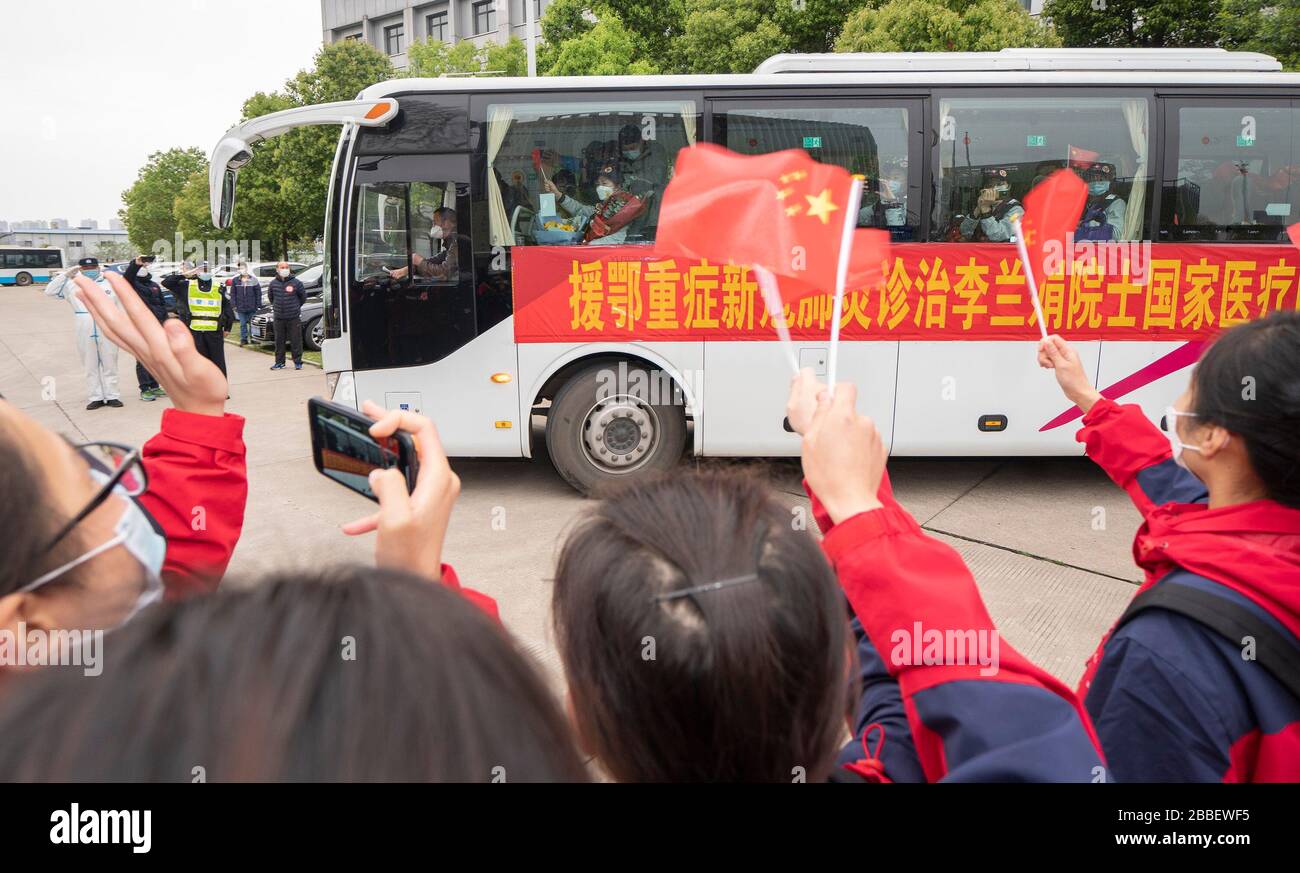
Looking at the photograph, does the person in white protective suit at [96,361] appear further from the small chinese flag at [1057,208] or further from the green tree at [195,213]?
the green tree at [195,213]

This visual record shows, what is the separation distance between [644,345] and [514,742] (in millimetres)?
5753

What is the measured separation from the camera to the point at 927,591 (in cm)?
116

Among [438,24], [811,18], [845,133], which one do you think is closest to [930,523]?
[845,133]

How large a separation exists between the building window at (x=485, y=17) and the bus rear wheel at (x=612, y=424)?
143ft

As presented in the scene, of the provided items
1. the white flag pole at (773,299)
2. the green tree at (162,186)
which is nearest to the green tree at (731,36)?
the white flag pole at (773,299)

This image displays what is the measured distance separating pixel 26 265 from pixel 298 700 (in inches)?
2255

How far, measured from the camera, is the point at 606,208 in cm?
618

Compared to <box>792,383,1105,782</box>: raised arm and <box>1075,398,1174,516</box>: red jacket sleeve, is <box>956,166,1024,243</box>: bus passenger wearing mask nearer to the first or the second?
<box>1075,398,1174,516</box>: red jacket sleeve

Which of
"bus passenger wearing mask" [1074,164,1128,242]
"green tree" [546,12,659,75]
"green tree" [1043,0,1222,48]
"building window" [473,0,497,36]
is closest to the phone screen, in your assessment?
"bus passenger wearing mask" [1074,164,1128,242]

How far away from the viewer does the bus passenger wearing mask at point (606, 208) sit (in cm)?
617

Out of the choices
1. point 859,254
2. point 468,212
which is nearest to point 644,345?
point 468,212

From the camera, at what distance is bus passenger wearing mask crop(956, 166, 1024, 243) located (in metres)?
6.15

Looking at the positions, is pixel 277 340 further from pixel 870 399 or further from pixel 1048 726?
pixel 1048 726

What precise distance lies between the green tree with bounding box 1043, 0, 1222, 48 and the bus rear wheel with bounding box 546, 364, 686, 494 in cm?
1362
